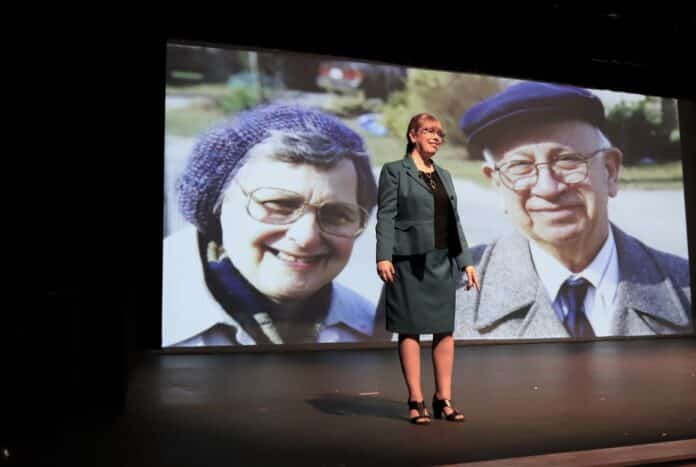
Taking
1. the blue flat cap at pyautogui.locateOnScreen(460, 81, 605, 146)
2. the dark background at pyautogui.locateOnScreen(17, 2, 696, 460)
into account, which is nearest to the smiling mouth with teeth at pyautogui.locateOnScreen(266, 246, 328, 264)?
the dark background at pyautogui.locateOnScreen(17, 2, 696, 460)

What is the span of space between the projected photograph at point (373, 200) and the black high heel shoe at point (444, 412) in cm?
251

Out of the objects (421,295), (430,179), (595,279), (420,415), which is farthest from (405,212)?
(595,279)

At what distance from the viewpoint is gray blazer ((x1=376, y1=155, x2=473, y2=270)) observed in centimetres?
196

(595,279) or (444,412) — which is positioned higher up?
(595,279)

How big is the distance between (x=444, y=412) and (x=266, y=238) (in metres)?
2.67

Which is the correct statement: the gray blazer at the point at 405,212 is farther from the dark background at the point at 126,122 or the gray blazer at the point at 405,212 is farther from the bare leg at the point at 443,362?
the dark background at the point at 126,122

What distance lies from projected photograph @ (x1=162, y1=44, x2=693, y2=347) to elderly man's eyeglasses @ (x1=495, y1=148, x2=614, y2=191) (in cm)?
1

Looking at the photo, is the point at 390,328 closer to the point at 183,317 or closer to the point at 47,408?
the point at 47,408

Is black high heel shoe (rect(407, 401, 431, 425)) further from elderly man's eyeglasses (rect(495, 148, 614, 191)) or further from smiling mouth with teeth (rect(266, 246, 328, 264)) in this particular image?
elderly man's eyeglasses (rect(495, 148, 614, 191))

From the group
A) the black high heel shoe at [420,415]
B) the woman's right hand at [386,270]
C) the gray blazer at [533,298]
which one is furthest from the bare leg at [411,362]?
the gray blazer at [533,298]

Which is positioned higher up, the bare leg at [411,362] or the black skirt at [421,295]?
the black skirt at [421,295]

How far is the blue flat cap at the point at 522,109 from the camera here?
5055mm

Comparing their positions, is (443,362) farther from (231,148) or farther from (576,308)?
(576,308)

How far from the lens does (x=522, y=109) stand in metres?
5.11
